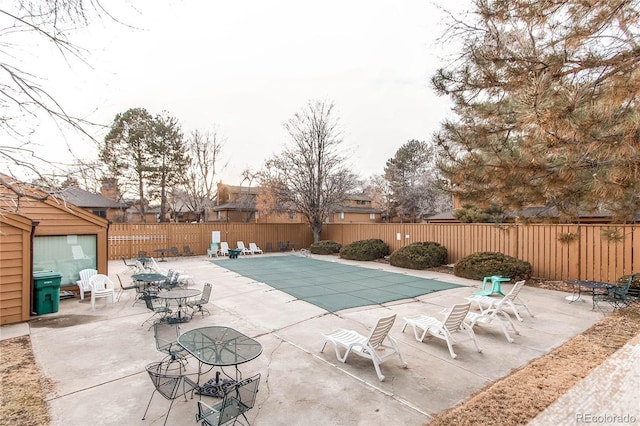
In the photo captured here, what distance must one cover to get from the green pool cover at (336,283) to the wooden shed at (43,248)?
5.10m

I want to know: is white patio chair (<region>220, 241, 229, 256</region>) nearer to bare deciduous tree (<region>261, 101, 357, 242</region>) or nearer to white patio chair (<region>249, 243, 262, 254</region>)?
white patio chair (<region>249, 243, 262, 254</region>)

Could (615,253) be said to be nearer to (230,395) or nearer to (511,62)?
(511,62)

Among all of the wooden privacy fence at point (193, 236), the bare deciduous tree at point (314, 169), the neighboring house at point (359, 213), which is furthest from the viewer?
the neighboring house at point (359, 213)

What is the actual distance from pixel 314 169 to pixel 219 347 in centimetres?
1791

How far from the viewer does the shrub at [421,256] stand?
13617 mm

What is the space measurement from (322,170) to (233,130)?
11886mm

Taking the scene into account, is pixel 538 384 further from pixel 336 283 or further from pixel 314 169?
pixel 314 169

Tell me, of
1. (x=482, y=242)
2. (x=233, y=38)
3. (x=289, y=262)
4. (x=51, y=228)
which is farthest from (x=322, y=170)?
(x=233, y=38)

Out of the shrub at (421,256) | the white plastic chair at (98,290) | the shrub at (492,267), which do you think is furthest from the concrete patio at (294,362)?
the shrub at (421,256)

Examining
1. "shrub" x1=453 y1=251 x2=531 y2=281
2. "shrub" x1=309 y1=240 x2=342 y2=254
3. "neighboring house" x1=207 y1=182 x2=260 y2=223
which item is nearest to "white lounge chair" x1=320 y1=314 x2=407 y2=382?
"shrub" x1=453 y1=251 x2=531 y2=281

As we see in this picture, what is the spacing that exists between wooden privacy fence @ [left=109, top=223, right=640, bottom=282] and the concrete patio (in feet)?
7.26

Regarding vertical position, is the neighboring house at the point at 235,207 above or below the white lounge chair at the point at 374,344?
above

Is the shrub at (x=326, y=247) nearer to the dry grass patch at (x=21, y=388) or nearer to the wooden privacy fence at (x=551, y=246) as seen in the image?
the wooden privacy fence at (x=551, y=246)

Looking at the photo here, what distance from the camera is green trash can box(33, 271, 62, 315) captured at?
7.23 m
